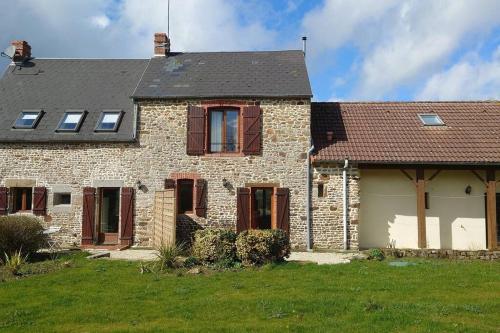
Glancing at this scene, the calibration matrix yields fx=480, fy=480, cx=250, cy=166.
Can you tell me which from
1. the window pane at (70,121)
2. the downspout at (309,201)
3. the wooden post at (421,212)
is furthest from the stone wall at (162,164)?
the wooden post at (421,212)

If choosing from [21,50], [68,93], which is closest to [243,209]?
[68,93]

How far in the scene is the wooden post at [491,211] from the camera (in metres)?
14.0

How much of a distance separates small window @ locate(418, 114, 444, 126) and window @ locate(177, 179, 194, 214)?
8.19 metres

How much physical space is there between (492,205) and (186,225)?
360 inches

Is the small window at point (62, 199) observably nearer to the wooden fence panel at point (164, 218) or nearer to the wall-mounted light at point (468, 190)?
the wooden fence panel at point (164, 218)

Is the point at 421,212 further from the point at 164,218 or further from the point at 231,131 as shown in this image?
the point at 164,218

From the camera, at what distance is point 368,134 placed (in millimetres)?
15766

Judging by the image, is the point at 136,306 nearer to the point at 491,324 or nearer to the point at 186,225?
the point at 491,324

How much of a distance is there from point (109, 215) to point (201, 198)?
335 cm

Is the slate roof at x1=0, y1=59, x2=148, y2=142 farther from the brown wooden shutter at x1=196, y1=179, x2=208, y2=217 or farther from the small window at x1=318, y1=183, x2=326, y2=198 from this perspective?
the small window at x1=318, y1=183, x2=326, y2=198

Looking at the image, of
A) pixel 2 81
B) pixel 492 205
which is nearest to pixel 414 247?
pixel 492 205

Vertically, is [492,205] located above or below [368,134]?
below

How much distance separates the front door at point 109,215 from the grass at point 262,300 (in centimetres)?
467

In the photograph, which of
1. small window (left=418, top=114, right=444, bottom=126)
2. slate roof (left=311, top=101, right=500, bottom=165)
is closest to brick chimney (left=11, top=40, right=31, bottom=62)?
slate roof (left=311, top=101, right=500, bottom=165)
